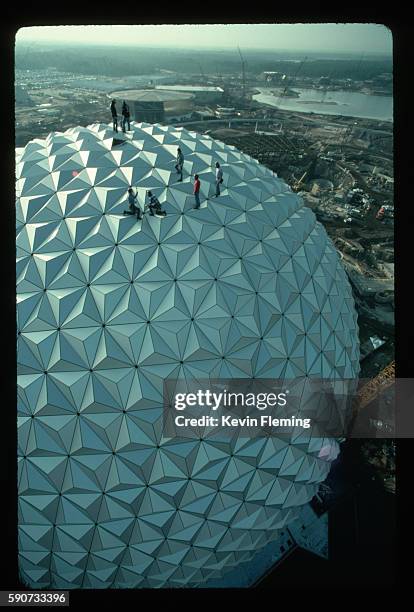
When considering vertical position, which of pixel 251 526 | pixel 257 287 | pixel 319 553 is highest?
pixel 257 287

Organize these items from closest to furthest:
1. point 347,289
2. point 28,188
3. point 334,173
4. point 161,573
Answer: point 161,573 < point 28,188 < point 347,289 < point 334,173

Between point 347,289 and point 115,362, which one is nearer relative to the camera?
point 115,362

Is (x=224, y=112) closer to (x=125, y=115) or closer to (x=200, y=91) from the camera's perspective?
(x=200, y=91)

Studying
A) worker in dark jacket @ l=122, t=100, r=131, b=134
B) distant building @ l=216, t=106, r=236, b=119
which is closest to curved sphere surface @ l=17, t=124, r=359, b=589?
worker in dark jacket @ l=122, t=100, r=131, b=134

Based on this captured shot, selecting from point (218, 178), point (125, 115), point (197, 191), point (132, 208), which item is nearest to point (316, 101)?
point (125, 115)

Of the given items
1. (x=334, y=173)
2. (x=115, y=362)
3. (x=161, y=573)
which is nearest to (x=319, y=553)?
(x=161, y=573)

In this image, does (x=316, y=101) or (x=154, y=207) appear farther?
(x=316, y=101)

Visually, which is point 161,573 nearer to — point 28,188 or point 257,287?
point 257,287
